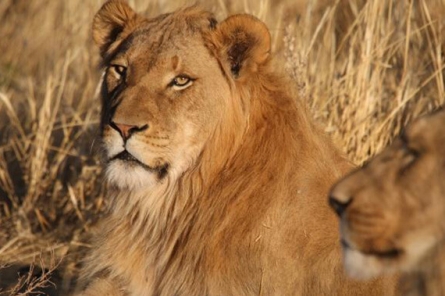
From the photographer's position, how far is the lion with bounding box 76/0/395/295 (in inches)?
167

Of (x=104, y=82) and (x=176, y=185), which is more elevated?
(x=104, y=82)

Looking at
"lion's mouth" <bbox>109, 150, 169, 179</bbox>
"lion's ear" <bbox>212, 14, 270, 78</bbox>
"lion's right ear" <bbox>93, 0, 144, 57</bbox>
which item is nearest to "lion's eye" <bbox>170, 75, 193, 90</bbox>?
"lion's ear" <bbox>212, 14, 270, 78</bbox>

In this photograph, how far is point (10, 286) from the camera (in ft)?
17.3

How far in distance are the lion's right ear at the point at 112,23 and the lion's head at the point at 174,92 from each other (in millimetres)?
177

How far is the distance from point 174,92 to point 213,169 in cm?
36

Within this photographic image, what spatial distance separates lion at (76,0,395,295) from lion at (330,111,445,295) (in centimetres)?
106

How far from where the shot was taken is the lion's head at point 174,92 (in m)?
4.28

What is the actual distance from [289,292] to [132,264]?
740 mm

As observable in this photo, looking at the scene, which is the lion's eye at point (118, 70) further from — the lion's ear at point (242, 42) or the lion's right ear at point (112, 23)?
the lion's ear at point (242, 42)

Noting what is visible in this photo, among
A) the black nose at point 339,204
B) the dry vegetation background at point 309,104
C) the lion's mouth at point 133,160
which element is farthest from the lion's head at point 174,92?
the black nose at point 339,204

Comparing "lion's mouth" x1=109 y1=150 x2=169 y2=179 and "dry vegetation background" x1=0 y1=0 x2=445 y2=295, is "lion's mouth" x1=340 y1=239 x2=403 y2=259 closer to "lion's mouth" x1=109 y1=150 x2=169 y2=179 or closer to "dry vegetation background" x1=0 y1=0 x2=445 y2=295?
"lion's mouth" x1=109 y1=150 x2=169 y2=179

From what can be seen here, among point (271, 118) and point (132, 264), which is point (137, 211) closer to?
point (132, 264)

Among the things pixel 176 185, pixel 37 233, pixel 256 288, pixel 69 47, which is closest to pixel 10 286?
pixel 37 233

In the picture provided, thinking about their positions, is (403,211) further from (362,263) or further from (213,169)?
(213,169)
